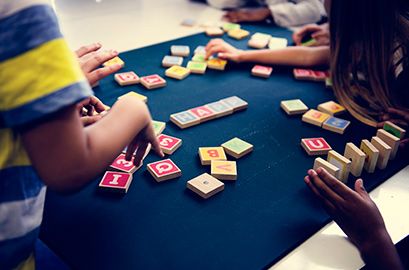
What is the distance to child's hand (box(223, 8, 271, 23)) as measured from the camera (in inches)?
72.4

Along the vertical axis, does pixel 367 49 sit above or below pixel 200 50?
above

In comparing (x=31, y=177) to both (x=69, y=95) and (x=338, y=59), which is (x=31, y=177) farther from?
(x=338, y=59)

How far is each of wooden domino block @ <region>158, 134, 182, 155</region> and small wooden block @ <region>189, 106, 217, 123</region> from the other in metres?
0.12

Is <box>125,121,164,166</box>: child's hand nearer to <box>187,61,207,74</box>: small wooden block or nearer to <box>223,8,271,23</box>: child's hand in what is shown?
<box>187,61,207,74</box>: small wooden block

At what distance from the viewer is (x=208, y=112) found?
1.12m

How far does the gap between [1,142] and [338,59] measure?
1016mm

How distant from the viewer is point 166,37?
5.37ft

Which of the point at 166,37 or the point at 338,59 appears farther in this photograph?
the point at 166,37

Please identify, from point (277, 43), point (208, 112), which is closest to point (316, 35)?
point (277, 43)

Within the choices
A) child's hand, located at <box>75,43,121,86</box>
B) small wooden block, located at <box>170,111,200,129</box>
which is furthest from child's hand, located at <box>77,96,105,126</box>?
small wooden block, located at <box>170,111,200,129</box>

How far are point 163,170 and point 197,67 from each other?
0.56 metres

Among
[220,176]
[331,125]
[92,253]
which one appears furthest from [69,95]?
[331,125]

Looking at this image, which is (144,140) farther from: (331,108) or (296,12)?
(296,12)

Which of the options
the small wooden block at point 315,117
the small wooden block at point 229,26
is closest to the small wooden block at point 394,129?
the small wooden block at point 315,117
